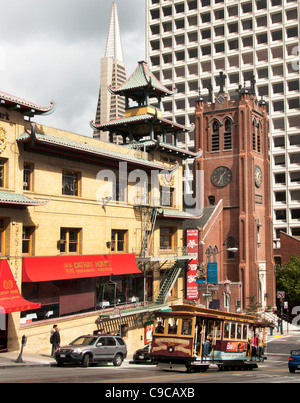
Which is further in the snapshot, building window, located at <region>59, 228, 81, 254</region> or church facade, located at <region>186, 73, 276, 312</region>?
church facade, located at <region>186, 73, 276, 312</region>

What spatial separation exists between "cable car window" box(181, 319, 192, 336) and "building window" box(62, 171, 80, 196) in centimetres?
1316

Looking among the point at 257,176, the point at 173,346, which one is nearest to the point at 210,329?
the point at 173,346

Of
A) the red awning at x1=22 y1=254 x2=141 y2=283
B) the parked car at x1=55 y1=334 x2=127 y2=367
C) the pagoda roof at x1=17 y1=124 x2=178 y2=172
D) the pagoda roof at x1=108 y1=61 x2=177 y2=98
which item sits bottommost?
the parked car at x1=55 y1=334 x2=127 y2=367

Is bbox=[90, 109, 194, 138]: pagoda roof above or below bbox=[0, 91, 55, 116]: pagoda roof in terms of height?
above

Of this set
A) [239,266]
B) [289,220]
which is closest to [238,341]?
[239,266]

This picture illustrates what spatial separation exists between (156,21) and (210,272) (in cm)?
7159

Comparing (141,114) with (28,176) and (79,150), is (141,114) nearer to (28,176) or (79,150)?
(79,150)

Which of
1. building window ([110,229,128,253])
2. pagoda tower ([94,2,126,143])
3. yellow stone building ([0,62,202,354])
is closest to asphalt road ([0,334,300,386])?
yellow stone building ([0,62,202,354])

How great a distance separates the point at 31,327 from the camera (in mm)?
27438

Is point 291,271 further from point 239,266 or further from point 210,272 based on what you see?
point 210,272

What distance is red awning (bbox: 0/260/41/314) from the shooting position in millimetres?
25078

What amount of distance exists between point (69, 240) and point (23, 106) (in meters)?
8.80

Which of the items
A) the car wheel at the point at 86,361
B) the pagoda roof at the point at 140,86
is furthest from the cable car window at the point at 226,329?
the pagoda roof at the point at 140,86

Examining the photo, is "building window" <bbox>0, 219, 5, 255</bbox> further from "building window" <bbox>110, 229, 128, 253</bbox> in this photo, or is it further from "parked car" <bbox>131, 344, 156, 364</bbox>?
"building window" <bbox>110, 229, 128, 253</bbox>
